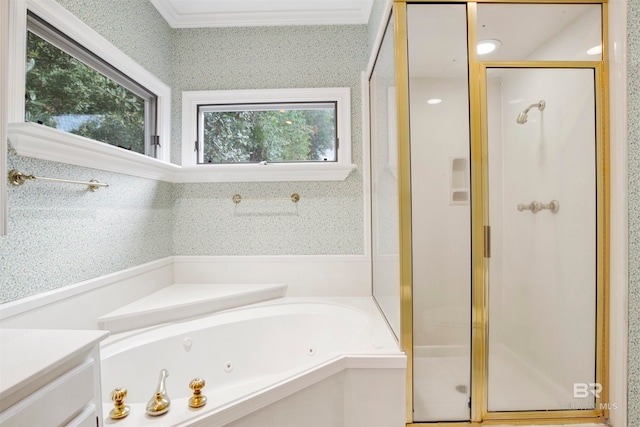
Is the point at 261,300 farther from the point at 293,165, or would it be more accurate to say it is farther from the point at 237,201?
the point at 293,165

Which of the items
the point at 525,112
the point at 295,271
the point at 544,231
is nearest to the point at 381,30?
the point at 525,112

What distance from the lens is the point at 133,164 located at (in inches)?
67.5

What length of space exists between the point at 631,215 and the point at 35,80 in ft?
8.12

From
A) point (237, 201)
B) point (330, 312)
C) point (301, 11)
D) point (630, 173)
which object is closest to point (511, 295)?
point (630, 173)

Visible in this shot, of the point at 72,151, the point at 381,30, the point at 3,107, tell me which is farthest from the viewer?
the point at 381,30

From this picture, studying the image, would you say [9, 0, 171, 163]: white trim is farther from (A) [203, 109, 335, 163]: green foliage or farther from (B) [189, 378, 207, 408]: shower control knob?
(B) [189, 378, 207, 408]: shower control knob

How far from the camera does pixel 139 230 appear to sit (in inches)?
73.4

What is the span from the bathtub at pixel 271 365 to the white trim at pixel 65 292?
281mm

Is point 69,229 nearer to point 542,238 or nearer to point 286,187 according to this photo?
point 286,187

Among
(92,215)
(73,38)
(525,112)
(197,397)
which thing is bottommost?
(197,397)

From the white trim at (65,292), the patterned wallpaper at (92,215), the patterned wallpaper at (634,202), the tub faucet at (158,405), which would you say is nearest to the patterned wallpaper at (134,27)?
the patterned wallpaper at (92,215)

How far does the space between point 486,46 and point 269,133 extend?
4.75 ft

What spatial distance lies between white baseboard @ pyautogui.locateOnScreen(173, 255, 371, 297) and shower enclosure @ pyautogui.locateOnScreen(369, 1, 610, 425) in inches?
32.4

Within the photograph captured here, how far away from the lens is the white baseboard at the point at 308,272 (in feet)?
7.15
